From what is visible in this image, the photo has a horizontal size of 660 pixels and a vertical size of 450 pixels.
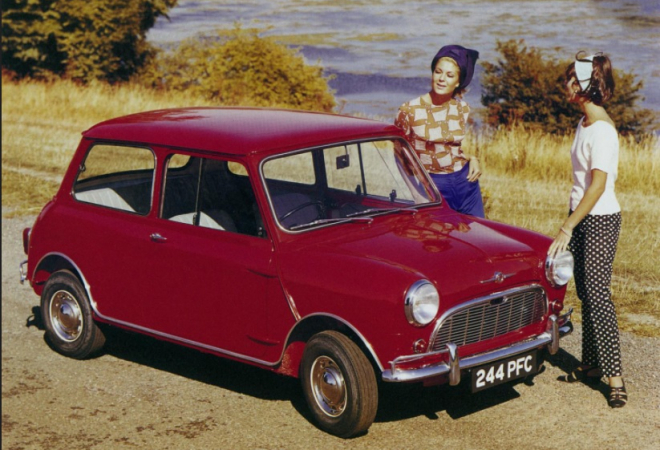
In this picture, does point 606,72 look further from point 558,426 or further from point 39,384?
point 39,384

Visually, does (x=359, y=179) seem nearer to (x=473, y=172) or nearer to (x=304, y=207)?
(x=304, y=207)

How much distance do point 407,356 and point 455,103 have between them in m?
2.49

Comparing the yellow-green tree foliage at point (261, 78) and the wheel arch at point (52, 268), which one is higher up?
the wheel arch at point (52, 268)

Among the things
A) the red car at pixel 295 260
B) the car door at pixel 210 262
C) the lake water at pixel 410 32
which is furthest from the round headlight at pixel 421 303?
the lake water at pixel 410 32

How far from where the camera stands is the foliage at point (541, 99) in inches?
870

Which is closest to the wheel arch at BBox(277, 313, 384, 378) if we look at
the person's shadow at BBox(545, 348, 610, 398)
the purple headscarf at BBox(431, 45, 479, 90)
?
the person's shadow at BBox(545, 348, 610, 398)

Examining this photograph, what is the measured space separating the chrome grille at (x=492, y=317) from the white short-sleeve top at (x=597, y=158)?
27.6 inches

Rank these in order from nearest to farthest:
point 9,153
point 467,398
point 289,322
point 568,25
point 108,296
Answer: point 289,322 → point 467,398 → point 108,296 → point 9,153 → point 568,25

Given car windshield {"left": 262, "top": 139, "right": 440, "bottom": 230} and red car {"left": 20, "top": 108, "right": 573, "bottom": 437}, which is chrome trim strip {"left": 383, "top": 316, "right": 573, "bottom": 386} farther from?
car windshield {"left": 262, "top": 139, "right": 440, "bottom": 230}

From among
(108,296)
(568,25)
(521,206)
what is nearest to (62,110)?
(521,206)

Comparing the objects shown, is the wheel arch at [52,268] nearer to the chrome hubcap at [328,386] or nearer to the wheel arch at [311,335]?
the wheel arch at [311,335]

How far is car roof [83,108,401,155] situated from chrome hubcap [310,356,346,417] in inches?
52.4

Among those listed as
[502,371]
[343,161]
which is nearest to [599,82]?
[343,161]

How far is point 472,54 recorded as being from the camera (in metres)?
6.66
